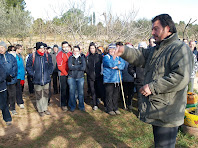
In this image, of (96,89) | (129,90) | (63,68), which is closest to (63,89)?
(63,68)

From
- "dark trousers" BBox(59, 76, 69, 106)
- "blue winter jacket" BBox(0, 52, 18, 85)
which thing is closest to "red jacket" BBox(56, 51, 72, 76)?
"dark trousers" BBox(59, 76, 69, 106)

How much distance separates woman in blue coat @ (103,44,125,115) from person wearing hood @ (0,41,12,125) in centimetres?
270

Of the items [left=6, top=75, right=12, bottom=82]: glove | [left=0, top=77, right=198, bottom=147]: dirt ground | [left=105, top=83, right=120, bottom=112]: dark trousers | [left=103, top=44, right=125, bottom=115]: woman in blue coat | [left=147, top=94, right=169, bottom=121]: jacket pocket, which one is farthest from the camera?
[left=105, top=83, right=120, bottom=112]: dark trousers

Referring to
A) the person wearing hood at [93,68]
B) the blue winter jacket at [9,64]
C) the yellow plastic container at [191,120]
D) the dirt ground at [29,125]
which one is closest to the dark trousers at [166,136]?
the yellow plastic container at [191,120]

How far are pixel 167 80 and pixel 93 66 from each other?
419cm

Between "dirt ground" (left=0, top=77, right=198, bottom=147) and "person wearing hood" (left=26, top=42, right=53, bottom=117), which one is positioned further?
"person wearing hood" (left=26, top=42, right=53, bottom=117)

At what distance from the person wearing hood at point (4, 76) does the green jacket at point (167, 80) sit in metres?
3.55

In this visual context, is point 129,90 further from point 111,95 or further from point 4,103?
point 4,103

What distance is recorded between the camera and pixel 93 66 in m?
6.04

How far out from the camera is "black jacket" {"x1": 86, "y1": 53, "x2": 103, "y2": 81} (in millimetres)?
6020

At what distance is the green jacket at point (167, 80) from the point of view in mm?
1933

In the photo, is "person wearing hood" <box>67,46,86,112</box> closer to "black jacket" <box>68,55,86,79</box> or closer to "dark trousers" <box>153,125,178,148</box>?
"black jacket" <box>68,55,86,79</box>

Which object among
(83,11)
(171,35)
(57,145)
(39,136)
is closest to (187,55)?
(171,35)

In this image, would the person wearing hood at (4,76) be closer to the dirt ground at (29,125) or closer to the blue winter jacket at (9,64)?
the blue winter jacket at (9,64)
